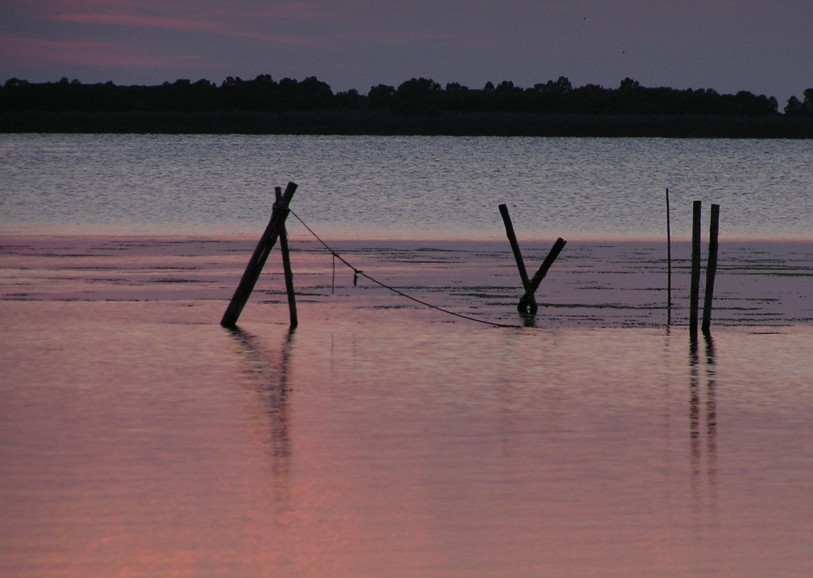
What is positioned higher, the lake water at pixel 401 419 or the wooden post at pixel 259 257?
the wooden post at pixel 259 257

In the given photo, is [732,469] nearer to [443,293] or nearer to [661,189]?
[443,293]

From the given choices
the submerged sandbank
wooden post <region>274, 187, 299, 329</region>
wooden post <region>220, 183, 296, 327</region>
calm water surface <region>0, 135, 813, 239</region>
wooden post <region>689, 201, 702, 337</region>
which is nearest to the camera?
wooden post <region>689, 201, 702, 337</region>

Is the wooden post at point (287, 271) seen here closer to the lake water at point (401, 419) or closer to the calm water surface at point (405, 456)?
the lake water at point (401, 419)

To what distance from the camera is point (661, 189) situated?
11338 centimetres

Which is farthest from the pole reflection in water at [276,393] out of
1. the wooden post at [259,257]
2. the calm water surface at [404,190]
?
the calm water surface at [404,190]

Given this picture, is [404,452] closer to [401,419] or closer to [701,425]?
[401,419]

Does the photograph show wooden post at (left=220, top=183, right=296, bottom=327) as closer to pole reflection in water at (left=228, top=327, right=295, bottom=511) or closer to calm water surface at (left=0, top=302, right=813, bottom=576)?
pole reflection in water at (left=228, top=327, right=295, bottom=511)

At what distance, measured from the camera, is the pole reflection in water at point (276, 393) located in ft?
48.9

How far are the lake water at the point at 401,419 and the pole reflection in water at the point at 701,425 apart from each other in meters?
0.06

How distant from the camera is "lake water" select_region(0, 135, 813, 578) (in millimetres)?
12219

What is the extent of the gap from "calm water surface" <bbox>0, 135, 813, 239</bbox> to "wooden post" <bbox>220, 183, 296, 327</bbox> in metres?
32.5

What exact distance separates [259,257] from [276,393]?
799 cm

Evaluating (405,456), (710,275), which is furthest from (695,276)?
(405,456)

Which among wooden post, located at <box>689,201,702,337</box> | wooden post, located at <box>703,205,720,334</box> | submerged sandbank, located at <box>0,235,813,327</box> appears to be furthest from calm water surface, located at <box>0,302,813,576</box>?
submerged sandbank, located at <box>0,235,813,327</box>
